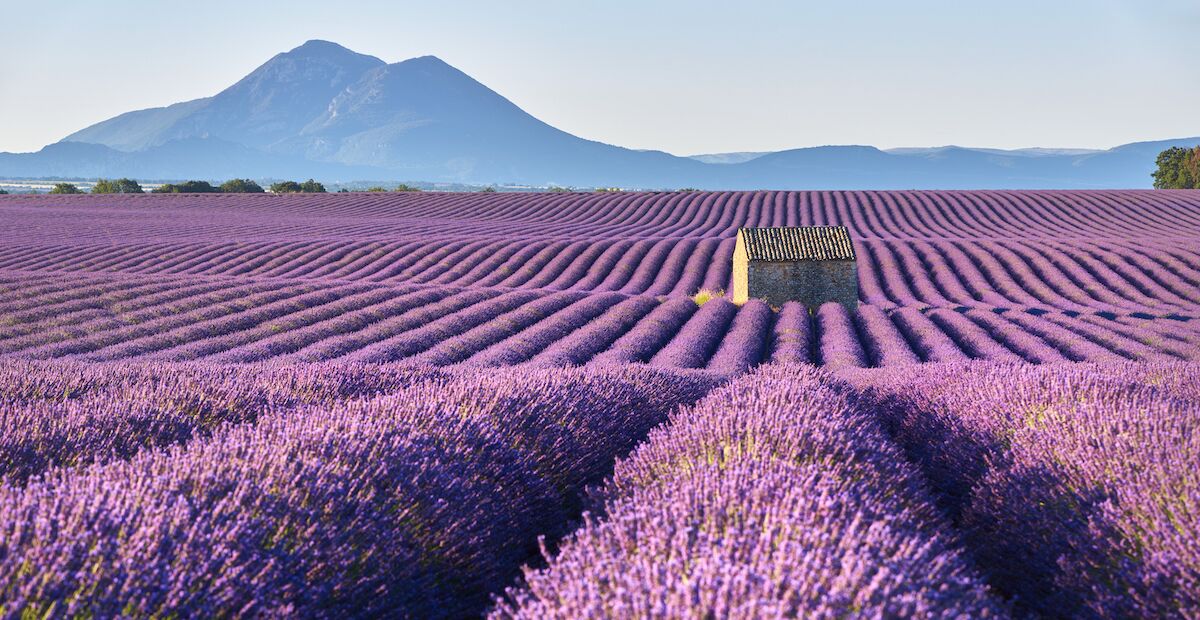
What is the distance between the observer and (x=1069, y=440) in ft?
14.7

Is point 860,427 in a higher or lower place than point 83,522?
lower

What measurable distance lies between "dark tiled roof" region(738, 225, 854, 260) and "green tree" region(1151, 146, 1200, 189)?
6761 centimetres

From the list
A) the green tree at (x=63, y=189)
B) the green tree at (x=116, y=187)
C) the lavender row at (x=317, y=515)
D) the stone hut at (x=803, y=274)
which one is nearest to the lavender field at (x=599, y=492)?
the lavender row at (x=317, y=515)

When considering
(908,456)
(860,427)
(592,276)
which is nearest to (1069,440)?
(860,427)

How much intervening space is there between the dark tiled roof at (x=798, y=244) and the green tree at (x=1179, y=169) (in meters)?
67.6

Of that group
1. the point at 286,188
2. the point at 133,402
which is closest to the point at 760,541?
the point at 133,402

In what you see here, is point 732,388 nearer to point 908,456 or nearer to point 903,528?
point 908,456

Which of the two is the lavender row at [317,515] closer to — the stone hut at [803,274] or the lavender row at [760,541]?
the lavender row at [760,541]

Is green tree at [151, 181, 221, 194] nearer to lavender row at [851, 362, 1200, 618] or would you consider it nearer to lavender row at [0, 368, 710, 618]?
lavender row at [0, 368, 710, 618]

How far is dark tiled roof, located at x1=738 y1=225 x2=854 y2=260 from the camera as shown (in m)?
24.5

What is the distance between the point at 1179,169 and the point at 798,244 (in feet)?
236

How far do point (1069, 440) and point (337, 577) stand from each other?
3.51 m

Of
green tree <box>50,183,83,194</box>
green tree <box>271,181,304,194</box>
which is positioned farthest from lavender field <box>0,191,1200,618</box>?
green tree <box>50,183,83,194</box>

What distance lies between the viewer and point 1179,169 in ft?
262
